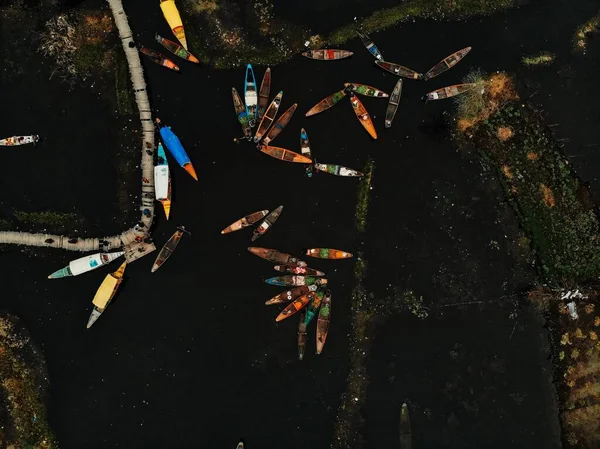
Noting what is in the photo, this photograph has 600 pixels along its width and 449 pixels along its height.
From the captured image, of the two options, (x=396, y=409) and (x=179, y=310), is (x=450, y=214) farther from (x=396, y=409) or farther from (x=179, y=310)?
(x=179, y=310)

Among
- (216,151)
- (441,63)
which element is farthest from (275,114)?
(441,63)

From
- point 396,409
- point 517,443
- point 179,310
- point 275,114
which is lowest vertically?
point 517,443

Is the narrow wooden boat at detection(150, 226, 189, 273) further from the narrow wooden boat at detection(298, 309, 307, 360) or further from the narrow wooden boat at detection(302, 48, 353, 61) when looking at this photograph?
the narrow wooden boat at detection(302, 48, 353, 61)

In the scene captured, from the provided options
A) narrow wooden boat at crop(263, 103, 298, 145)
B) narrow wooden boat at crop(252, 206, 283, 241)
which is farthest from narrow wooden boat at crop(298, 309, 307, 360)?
narrow wooden boat at crop(263, 103, 298, 145)

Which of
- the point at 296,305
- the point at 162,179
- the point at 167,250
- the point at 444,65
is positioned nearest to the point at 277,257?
the point at 296,305

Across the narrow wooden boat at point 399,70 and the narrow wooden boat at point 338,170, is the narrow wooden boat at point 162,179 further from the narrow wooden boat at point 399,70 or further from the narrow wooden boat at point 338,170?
the narrow wooden boat at point 399,70

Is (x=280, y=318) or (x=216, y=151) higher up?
(x=216, y=151)

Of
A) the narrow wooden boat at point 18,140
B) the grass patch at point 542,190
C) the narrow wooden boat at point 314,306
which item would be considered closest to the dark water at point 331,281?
the narrow wooden boat at point 314,306
